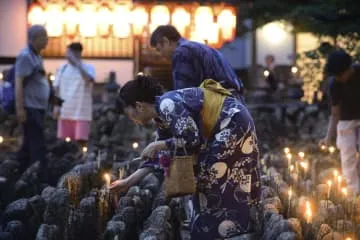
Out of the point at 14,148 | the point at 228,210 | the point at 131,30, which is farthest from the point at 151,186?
the point at 131,30

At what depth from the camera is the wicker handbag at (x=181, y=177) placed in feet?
14.7

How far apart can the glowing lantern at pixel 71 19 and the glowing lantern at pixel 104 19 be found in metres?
0.50

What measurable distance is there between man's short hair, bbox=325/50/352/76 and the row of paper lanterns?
10156mm

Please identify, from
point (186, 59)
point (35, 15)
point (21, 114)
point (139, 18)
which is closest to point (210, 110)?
point (186, 59)

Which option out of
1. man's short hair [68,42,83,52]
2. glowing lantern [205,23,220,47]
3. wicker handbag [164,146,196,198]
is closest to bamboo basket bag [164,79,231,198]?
wicker handbag [164,146,196,198]

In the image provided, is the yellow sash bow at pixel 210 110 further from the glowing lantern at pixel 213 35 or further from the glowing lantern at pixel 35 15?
the glowing lantern at pixel 35 15

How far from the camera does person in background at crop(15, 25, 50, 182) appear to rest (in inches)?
359

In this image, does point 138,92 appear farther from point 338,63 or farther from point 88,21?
point 88,21

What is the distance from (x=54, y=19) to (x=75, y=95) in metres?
6.90

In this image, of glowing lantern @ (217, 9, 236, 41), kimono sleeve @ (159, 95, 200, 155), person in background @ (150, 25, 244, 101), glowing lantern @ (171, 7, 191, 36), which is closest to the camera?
kimono sleeve @ (159, 95, 200, 155)

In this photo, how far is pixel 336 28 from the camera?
45.4 ft

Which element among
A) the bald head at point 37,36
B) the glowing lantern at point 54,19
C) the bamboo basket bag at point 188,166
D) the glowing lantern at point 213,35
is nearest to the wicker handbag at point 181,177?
the bamboo basket bag at point 188,166

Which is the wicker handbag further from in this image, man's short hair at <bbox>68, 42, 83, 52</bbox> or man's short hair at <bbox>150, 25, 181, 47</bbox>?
man's short hair at <bbox>68, 42, 83, 52</bbox>

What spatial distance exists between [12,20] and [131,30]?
106 inches
